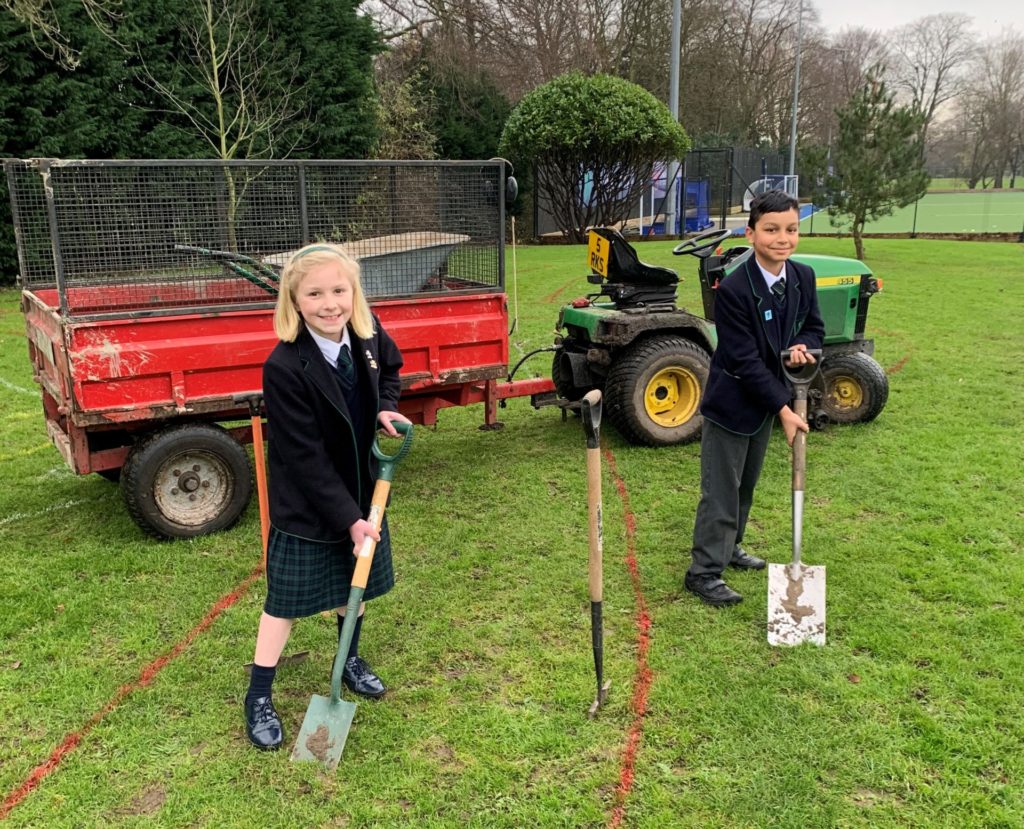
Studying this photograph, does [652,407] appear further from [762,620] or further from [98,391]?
[98,391]

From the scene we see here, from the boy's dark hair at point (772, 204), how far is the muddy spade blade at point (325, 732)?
2421 mm

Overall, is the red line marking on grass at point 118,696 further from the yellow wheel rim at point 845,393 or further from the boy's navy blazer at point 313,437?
the yellow wheel rim at point 845,393

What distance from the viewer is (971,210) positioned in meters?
38.9

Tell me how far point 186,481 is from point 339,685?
2143 millimetres

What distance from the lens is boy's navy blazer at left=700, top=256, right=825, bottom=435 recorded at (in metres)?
3.42

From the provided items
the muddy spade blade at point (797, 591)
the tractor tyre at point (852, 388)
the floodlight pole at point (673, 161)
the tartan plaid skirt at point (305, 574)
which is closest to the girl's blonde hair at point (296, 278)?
the tartan plaid skirt at point (305, 574)

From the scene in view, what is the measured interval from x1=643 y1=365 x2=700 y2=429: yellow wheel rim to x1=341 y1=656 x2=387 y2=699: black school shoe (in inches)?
125

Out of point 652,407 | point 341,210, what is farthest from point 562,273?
point 341,210

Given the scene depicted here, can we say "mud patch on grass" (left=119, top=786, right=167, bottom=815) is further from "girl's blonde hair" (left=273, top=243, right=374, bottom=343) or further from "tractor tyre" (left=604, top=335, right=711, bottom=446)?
"tractor tyre" (left=604, top=335, right=711, bottom=446)

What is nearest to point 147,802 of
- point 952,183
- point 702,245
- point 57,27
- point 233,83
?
point 702,245

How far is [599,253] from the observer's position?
232 inches

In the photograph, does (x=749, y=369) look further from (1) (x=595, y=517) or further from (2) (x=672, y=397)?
(2) (x=672, y=397)

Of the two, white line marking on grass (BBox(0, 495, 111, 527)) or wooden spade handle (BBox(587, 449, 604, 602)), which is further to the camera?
white line marking on grass (BBox(0, 495, 111, 527))

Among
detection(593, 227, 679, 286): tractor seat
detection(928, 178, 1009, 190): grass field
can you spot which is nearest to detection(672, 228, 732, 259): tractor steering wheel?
detection(593, 227, 679, 286): tractor seat
